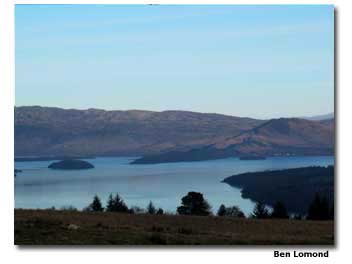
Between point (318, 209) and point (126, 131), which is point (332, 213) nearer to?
point (318, 209)

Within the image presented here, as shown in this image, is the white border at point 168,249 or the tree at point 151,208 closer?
the white border at point 168,249

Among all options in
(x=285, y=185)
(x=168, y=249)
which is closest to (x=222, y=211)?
(x=285, y=185)

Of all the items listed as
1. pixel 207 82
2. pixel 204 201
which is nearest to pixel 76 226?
pixel 204 201

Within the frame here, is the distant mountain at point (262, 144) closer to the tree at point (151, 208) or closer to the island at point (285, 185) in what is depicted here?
the island at point (285, 185)

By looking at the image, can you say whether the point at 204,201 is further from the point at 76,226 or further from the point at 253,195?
the point at 76,226

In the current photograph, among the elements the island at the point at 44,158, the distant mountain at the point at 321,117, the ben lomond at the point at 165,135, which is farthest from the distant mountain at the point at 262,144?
the island at the point at 44,158
